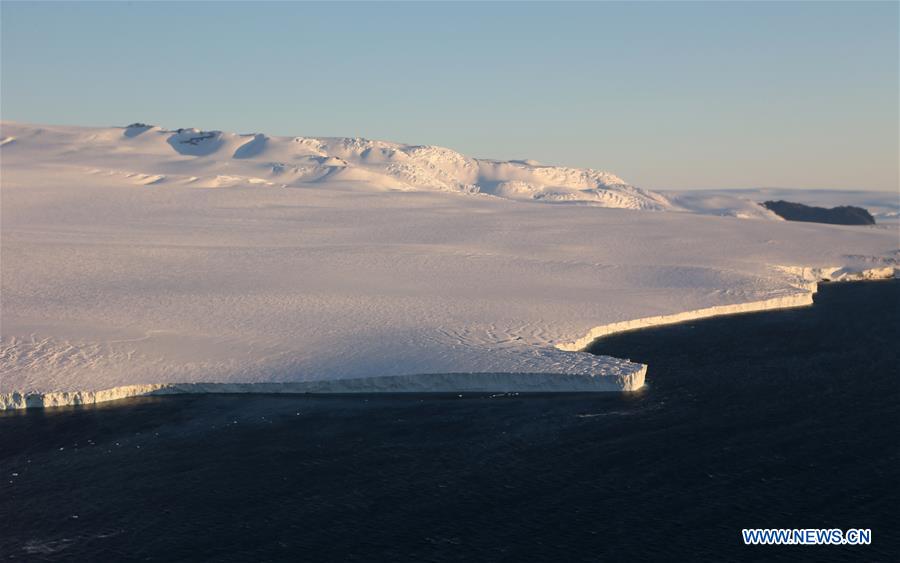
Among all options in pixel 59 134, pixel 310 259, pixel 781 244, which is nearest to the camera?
pixel 310 259

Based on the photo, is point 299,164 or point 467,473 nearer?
point 467,473

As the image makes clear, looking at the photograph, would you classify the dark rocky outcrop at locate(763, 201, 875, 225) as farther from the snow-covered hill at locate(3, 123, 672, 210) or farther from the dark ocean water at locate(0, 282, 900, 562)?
the dark ocean water at locate(0, 282, 900, 562)

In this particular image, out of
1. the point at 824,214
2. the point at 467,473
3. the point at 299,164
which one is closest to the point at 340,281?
the point at 467,473

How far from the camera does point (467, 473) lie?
2598 centimetres

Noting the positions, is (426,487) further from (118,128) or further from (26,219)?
(118,128)

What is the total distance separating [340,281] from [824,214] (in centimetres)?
10596

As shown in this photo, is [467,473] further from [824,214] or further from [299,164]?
[824,214]

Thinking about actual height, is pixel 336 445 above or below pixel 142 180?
below

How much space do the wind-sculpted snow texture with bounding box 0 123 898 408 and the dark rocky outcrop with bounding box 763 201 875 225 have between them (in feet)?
170

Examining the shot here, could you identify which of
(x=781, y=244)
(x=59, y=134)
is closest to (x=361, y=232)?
(x=781, y=244)

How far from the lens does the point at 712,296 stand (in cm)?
5225

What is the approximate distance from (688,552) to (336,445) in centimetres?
1193

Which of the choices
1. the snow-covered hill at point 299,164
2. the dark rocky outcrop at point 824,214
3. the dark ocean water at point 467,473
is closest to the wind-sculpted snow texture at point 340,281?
the dark ocean water at point 467,473

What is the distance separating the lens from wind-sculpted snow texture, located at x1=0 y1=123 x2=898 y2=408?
3516cm
